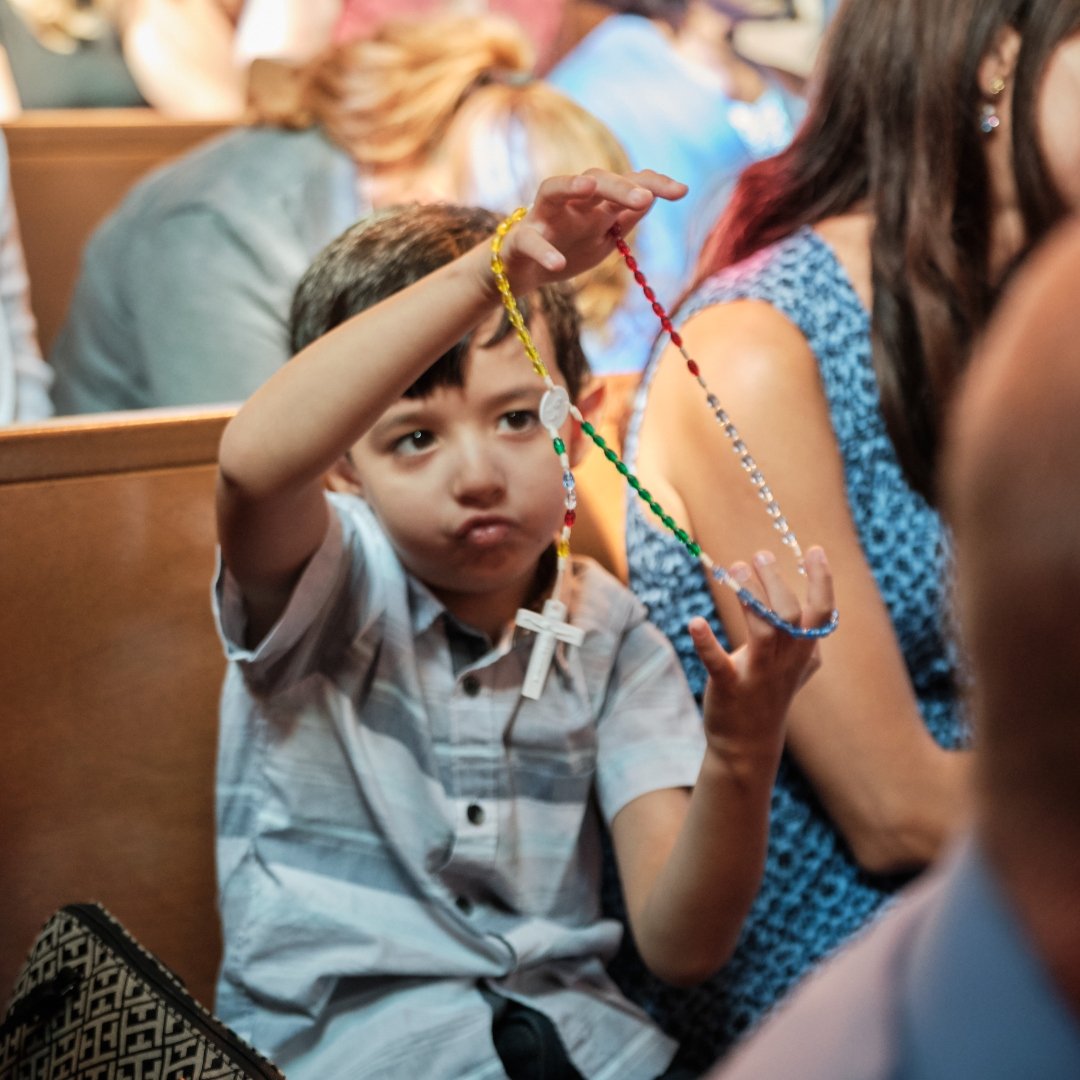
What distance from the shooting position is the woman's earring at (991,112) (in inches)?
47.6

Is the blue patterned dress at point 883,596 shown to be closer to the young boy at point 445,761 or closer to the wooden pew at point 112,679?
the young boy at point 445,761

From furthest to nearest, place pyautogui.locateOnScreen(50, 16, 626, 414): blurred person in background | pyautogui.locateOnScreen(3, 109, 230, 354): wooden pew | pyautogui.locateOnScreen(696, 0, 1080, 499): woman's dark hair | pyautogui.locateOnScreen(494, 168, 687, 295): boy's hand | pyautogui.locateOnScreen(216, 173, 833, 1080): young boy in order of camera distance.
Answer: pyautogui.locateOnScreen(3, 109, 230, 354): wooden pew
pyautogui.locateOnScreen(50, 16, 626, 414): blurred person in background
pyautogui.locateOnScreen(696, 0, 1080, 499): woman's dark hair
pyautogui.locateOnScreen(216, 173, 833, 1080): young boy
pyautogui.locateOnScreen(494, 168, 687, 295): boy's hand

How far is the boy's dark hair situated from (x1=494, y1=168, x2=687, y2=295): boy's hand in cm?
14

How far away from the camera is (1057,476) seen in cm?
28

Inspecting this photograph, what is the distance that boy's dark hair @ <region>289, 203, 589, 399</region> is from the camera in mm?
985

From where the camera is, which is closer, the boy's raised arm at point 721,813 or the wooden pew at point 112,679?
the boy's raised arm at point 721,813

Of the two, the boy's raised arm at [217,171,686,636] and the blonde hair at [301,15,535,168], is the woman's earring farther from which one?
the blonde hair at [301,15,535,168]

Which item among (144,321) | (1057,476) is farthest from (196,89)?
(1057,476)

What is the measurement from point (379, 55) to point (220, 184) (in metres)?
0.33

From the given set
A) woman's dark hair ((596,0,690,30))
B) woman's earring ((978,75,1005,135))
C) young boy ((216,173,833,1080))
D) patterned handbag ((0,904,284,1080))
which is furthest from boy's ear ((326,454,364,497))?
woman's dark hair ((596,0,690,30))

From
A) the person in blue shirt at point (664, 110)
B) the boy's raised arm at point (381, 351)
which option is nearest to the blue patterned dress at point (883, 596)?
the boy's raised arm at point (381, 351)

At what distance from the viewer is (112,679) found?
1074mm

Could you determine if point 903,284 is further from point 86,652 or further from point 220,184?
point 220,184

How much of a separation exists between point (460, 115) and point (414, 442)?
1.20m
